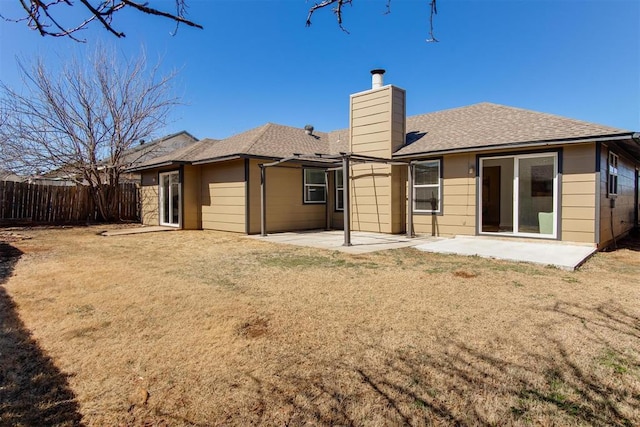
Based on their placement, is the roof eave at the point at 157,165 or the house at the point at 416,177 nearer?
the house at the point at 416,177

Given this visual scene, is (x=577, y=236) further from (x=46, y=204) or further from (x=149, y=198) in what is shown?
(x=46, y=204)

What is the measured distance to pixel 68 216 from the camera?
14570 mm

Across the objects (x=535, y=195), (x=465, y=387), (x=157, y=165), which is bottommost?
(x=465, y=387)

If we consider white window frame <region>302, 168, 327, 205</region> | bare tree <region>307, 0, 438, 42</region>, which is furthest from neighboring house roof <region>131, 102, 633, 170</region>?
bare tree <region>307, 0, 438, 42</region>

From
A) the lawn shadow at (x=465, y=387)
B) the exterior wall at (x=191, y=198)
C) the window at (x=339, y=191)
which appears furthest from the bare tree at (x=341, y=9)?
the exterior wall at (x=191, y=198)

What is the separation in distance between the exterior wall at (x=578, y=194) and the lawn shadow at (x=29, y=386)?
355 inches

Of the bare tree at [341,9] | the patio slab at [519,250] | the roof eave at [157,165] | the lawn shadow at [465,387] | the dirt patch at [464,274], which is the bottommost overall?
the lawn shadow at [465,387]

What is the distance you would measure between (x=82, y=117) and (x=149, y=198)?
454cm

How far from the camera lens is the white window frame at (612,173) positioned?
8.59 meters

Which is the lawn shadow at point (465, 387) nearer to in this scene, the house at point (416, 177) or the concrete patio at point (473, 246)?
the concrete patio at point (473, 246)

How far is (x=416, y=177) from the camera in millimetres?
10422

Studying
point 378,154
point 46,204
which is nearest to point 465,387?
point 378,154

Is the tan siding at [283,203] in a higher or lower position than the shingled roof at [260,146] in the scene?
lower

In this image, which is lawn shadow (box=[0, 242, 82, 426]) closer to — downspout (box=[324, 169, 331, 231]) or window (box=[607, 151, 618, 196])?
downspout (box=[324, 169, 331, 231])
